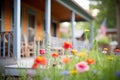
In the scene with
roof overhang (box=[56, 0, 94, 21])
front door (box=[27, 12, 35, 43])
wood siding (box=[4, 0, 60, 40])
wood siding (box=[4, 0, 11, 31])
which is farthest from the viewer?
front door (box=[27, 12, 35, 43])

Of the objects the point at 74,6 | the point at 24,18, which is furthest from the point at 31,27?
the point at 74,6

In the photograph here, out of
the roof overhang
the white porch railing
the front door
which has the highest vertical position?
the roof overhang

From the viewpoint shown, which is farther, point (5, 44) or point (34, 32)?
point (34, 32)

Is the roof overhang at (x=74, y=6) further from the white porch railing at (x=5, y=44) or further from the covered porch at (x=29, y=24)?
the white porch railing at (x=5, y=44)

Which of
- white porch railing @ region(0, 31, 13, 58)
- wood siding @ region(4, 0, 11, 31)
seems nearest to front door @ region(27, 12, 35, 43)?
wood siding @ region(4, 0, 11, 31)

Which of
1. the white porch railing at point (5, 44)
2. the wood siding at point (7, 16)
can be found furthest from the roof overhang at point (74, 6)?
the white porch railing at point (5, 44)

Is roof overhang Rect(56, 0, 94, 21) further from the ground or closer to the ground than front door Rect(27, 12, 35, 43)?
further from the ground

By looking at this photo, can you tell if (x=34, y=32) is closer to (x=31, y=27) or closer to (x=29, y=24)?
(x=31, y=27)

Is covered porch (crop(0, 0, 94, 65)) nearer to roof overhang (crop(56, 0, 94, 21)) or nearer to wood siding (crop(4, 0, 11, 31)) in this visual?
roof overhang (crop(56, 0, 94, 21))

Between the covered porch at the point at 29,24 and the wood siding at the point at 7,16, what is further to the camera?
the wood siding at the point at 7,16

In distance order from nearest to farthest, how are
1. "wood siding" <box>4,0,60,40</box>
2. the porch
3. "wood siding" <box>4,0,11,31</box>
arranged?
the porch < "wood siding" <box>4,0,11,31</box> < "wood siding" <box>4,0,60,40</box>

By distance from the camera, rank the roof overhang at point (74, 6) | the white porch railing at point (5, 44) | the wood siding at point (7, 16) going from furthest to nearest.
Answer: the roof overhang at point (74, 6), the wood siding at point (7, 16), the white porch railing at point (5, 44)

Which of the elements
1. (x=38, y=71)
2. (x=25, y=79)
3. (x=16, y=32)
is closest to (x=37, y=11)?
(x=16, y=32)

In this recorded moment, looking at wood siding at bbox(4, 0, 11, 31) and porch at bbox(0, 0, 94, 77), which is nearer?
porch at bbox(0, 0, 94, 77)
